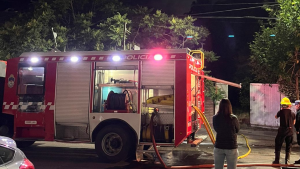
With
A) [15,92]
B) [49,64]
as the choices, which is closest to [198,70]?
[49,64]

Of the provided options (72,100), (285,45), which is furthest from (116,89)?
(285,45)

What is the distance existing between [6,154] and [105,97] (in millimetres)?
4188

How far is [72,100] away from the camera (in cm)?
766

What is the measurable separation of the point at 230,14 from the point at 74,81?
2426 centimetres

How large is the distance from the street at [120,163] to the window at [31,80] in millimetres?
1871

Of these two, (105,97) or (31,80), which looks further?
(31,80)

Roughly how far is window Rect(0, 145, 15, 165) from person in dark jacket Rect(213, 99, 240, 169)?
9.56 ft

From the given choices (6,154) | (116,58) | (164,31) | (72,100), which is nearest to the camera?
(6,154)

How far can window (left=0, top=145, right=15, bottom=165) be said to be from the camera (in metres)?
3.42

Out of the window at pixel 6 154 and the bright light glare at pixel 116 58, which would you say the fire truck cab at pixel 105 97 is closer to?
the bright light glare at pixel 116 58

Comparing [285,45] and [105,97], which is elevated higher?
[285,45]

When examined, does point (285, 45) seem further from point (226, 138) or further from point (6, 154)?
point (6, 154)

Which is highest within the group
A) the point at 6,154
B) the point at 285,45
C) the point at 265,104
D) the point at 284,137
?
the point at 285,45

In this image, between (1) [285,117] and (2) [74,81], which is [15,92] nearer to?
(2) [74,81]
